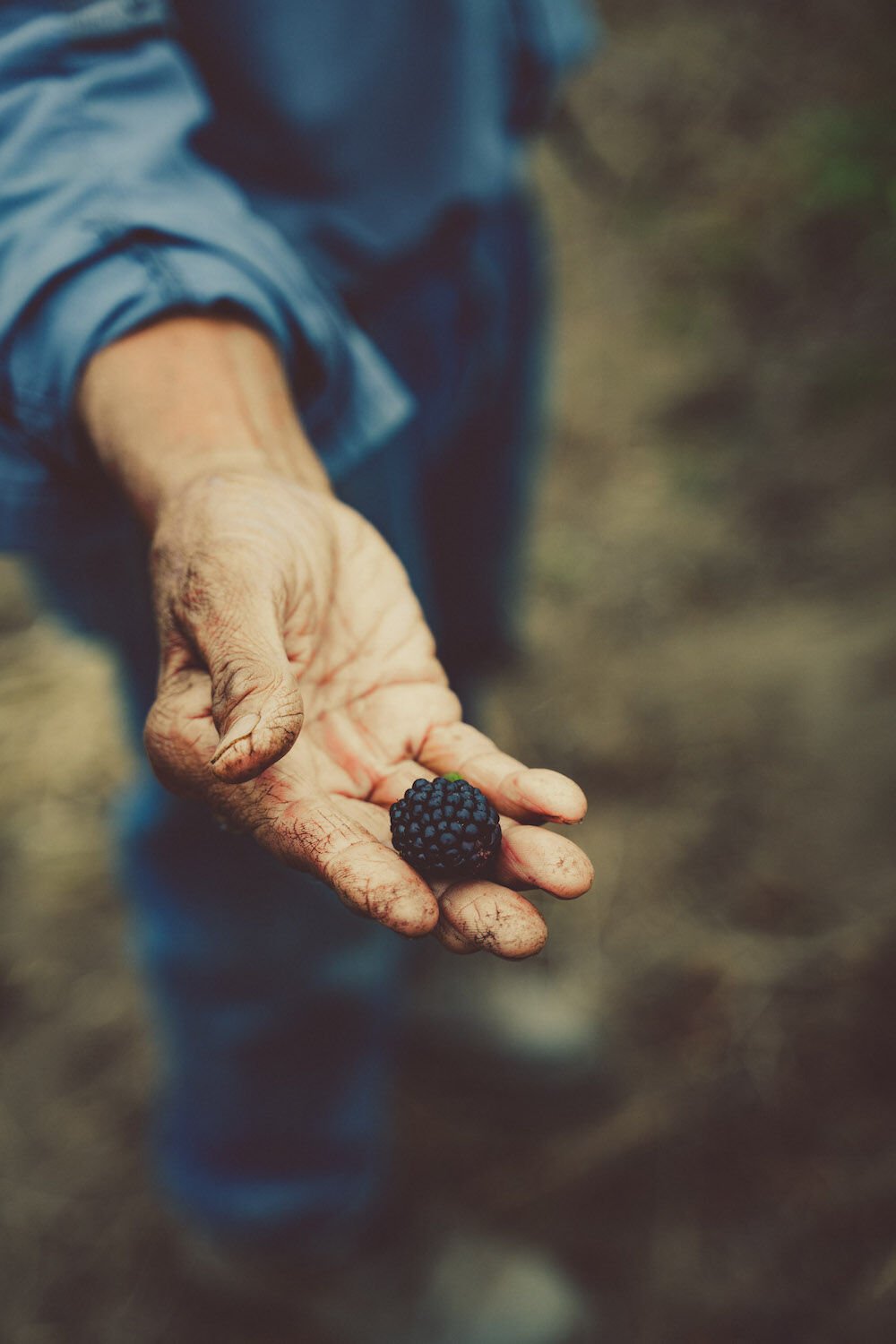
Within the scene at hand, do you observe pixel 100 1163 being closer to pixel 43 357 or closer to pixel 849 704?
pixel 43 357

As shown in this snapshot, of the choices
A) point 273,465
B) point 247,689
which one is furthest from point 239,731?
point 273,465

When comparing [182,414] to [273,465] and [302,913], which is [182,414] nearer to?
[273,465]

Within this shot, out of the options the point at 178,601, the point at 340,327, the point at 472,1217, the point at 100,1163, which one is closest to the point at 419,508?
the point at 340,327

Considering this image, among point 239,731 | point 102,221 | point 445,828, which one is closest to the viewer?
point 239,731

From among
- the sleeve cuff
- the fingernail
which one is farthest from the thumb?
the sleeve cuff

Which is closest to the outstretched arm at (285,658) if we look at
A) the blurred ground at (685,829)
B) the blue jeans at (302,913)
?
the blue jeans at (302,913)
